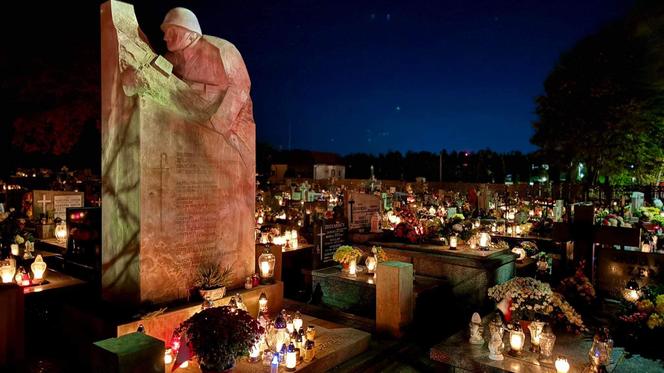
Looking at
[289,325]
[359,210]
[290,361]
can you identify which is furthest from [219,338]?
[359,210]

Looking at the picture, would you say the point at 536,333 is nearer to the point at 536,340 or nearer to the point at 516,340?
the point at 536,340

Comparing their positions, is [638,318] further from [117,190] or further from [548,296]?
[117,190]

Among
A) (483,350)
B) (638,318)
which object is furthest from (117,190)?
(638,318)

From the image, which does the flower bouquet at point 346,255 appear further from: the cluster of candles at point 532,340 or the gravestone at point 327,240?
the cluster of candles at point 532,340

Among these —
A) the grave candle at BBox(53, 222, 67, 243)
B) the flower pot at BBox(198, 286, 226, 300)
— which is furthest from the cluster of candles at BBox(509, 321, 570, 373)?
the grave candle at BBox(53, 222, 67, 243)

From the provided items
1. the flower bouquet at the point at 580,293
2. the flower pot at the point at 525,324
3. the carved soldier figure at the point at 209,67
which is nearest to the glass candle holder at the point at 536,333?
the flower pot at the point at 525,324

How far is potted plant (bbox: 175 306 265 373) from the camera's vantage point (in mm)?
5266

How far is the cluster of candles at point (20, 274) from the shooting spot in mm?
7938

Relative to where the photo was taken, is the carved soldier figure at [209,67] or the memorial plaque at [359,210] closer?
the carved soldier figure at [209,67]

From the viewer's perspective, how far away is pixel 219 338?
5242 millimetres

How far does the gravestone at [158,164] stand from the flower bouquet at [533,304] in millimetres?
4382

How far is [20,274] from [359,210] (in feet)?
28.1

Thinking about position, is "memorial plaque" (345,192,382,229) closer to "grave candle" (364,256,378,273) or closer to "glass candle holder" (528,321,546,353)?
"grave candle" (364,256,378,273)

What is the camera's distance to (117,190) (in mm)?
6633
